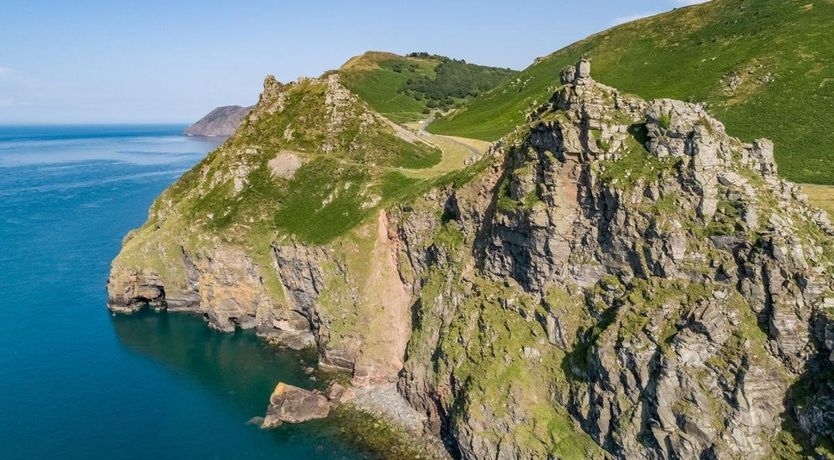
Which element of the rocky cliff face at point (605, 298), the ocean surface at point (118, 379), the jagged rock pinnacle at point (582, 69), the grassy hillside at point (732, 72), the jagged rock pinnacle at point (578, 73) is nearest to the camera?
the rocky cliff face at point (605, 298)

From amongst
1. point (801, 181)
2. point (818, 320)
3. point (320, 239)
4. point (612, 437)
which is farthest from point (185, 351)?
point (801, 181)

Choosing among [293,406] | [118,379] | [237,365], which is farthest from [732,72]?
[118,379]

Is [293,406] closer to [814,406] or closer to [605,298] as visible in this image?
[605,298]

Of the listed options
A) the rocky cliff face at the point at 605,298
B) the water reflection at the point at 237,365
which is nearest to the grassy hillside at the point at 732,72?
the rocky cliff face at the point at 605,298

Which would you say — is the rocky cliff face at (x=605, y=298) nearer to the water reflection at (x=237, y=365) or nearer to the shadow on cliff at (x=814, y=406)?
the shadow on cliff at (x=814, y=406)

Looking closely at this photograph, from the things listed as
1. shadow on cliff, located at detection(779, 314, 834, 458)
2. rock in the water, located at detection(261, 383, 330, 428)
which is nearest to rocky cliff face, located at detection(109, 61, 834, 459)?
shadow on cliff, located at detection(779, 314, 834, 458)

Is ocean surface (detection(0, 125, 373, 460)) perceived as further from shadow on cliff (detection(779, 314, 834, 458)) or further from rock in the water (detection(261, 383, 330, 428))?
shadow on cliff (detection(779, 314, 834, 458))
